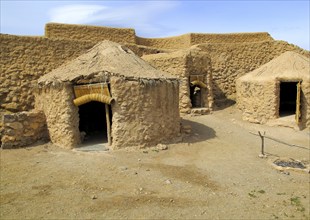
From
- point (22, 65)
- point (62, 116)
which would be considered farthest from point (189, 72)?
point (22, 65)

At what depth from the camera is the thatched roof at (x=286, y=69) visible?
48.0ft

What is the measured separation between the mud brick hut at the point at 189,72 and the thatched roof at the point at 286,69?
7.47 ft

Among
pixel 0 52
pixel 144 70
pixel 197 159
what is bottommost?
pixel 197 159

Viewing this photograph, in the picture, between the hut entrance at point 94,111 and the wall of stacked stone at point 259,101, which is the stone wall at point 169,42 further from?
the hut entrance at point 94,111

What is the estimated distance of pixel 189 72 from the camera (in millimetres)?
16141

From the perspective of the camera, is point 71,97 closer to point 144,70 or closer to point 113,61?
point 113,61

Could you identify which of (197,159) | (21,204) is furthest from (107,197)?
(197,159)

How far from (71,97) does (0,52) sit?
5.66m

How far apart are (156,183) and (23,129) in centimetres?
Answer: 598

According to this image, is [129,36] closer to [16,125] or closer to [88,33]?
[88,33]

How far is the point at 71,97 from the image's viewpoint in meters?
10.6

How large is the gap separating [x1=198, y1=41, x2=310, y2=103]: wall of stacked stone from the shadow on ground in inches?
226

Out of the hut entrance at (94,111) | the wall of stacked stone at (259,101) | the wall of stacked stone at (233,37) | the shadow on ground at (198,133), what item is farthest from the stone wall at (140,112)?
the wall of stacked stone at (233,37)

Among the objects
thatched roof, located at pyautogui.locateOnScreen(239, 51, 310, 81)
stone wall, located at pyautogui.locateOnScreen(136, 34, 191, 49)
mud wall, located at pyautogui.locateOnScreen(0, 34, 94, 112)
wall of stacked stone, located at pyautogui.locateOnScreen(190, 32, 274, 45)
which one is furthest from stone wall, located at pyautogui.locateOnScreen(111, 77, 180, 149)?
wall of stacked stone, located at pyautogui.locateOnScreen(190, 32, 274, 45)
